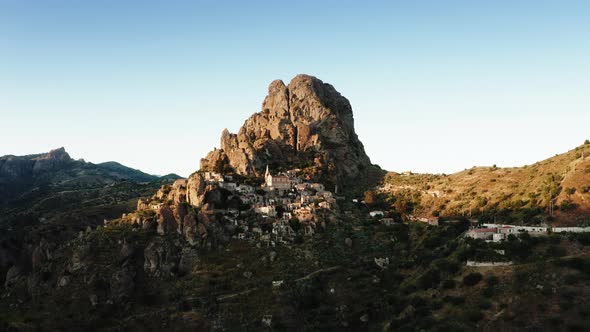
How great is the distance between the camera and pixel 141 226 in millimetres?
104938

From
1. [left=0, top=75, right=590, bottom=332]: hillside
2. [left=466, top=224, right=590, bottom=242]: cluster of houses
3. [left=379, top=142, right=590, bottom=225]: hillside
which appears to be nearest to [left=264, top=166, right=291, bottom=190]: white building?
[left=0, top=75, right=590, bottom=332]: hillside

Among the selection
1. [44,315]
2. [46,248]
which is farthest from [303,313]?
[46,248]

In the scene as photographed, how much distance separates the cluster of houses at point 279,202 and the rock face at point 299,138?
33.5ft

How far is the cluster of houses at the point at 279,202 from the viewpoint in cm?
10288

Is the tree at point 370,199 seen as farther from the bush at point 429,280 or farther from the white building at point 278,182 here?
the bush at point 429,280

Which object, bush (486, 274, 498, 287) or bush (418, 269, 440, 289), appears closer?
bush (486, 274, 498, 287)

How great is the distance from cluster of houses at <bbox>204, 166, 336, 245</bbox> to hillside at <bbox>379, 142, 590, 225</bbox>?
105 ft

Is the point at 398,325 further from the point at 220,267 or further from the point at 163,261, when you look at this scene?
the point at 163,261

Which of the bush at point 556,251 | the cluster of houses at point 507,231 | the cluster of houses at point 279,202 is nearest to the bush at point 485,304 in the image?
the bush at point 556,251

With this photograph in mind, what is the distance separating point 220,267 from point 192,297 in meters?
8.31

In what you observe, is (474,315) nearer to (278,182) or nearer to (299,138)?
(278,182)

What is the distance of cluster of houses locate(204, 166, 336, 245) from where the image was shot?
338ft

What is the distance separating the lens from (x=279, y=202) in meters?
118

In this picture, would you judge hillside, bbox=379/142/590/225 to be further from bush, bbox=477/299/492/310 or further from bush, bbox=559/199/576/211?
bush, bbox=477/299/492/310
